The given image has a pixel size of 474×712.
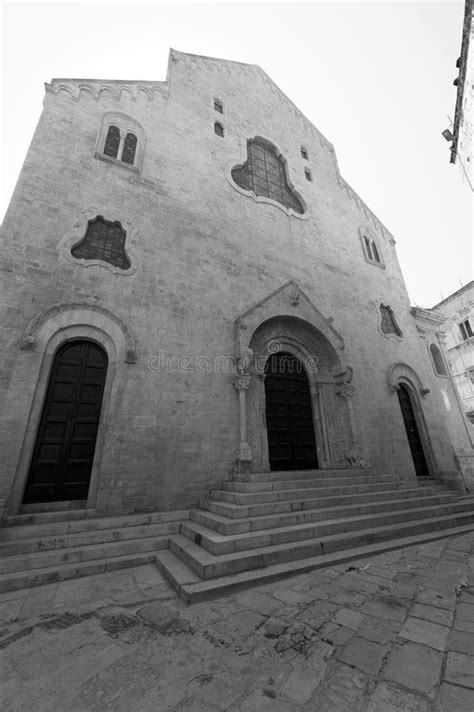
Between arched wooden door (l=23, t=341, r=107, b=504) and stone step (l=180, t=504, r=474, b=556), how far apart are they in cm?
258

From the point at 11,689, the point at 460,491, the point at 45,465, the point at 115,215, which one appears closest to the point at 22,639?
the point at 11,689

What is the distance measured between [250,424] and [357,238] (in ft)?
37.5

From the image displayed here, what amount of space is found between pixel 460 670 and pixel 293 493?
169 inches

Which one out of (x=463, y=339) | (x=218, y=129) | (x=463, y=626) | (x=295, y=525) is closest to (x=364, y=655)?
(x=463, y=626)

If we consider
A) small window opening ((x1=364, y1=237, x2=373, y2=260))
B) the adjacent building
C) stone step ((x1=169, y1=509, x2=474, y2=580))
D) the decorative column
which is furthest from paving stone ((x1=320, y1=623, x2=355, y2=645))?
the adjacent building

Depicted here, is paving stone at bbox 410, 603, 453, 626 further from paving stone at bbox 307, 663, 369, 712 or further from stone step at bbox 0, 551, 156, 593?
stone step at bbox 0, 551, 156, 593

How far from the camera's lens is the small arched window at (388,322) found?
12.7 m

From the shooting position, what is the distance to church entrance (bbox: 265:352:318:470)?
8.65 meters

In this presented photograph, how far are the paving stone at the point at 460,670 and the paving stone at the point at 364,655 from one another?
17.8 inches

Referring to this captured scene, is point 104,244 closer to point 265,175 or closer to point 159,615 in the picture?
point 159,615

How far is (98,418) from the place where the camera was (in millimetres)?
6332

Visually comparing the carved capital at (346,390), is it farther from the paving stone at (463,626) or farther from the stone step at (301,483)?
the paving stone at (463,626)

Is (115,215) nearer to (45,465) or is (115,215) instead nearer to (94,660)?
(45,465)

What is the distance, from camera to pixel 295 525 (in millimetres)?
5336
